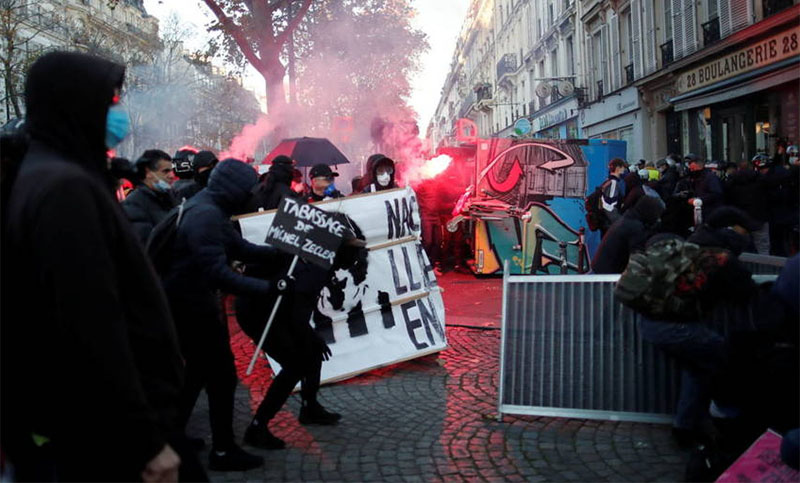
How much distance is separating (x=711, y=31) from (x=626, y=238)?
14.5 metres

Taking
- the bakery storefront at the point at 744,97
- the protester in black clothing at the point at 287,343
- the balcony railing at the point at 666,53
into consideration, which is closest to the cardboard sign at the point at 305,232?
the protester in black clothing at the point at 287,343

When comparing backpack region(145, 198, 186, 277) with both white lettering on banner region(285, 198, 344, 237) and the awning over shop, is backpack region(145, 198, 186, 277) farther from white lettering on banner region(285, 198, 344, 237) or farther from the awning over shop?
the awning over shop

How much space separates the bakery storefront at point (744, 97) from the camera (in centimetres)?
1363

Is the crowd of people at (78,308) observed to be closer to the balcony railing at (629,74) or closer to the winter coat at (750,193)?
the winter coat at (750,193)

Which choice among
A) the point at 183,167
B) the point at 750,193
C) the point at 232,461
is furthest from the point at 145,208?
the point at 750,193

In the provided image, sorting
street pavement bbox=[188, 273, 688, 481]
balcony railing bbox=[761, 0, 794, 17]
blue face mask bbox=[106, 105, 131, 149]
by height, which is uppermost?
balcony railing bbox=[761, 0, 794, 17]

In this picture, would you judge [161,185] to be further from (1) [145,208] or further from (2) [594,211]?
(2) [594,211]

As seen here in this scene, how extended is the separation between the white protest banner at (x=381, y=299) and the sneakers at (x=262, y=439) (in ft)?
4.09

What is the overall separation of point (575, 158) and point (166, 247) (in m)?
8.35

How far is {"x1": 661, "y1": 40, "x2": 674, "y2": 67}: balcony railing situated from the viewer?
20005 millimetres

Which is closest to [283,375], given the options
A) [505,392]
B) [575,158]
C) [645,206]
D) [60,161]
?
[505,392]

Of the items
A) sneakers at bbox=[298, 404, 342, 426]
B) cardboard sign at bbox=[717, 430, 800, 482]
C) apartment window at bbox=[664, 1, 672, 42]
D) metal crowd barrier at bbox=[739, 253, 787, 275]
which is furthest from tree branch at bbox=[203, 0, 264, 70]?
cardboard sign at bbox=[717, 430, 800, 482]

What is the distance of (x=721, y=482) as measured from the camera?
3375 mm

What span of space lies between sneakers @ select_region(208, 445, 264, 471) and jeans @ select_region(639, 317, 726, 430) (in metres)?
2.40
